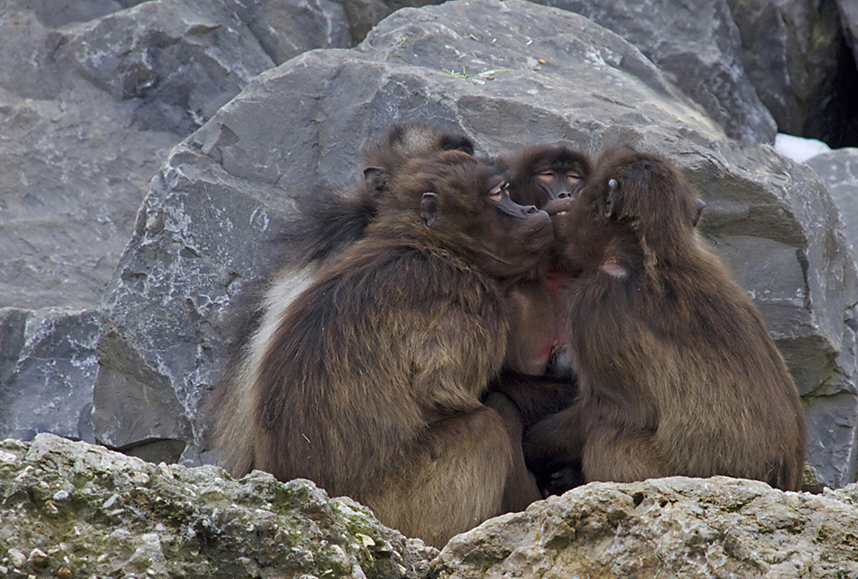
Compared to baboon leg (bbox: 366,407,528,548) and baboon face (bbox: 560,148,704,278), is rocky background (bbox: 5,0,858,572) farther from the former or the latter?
baboon leg (bbox: 366,407,528,548)

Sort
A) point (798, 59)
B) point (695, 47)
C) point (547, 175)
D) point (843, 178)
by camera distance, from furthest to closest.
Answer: point (798, 59), point (695, 47), point (843, 178), point (547, 175)

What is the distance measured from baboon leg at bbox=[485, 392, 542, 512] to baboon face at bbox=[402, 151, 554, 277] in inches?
21.3

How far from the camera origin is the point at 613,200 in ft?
12.0

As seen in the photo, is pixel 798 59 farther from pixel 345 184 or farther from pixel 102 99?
pixel 102 99

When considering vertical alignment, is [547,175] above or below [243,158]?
above

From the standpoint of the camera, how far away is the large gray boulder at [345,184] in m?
5.28

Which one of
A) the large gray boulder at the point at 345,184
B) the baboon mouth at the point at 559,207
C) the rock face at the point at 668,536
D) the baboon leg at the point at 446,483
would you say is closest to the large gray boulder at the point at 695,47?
the large gray boulder at the point at 345,184

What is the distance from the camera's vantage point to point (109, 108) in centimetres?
741

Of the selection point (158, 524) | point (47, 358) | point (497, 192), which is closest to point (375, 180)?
point (497, 192)

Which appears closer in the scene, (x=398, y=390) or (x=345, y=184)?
(x=398, y=390)

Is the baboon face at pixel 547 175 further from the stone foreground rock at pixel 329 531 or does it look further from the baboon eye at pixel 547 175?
the stone foreground rock at pixel 329 531

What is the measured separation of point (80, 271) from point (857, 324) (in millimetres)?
5012

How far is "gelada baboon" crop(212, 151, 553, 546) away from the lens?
11.3 ft

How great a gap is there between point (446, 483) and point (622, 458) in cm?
62
